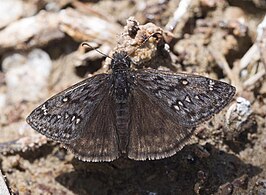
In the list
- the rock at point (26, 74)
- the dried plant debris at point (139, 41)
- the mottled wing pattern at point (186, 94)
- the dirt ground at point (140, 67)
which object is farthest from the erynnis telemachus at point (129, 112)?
the rock at point (26, 74)

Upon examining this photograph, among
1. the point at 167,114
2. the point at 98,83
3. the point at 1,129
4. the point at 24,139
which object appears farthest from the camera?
the point at 1,129

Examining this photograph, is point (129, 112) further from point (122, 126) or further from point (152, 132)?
point (152, 132)

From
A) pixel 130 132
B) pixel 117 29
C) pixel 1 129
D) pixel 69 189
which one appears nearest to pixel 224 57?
pixel 117 29

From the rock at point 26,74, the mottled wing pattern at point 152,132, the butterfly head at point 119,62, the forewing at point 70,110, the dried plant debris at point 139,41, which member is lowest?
the rock at point 26,74

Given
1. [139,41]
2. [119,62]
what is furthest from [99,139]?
[139,41]

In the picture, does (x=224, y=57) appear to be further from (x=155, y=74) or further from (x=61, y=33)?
(x=61, y=33)

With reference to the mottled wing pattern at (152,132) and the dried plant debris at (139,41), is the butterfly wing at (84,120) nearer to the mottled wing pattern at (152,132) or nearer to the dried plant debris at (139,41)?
the mottled wing pattern at (152,132)

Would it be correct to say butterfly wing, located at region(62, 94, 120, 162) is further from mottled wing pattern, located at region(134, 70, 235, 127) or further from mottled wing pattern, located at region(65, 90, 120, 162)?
mottled wing pattern, located at region(134, 70, 235, 127)
